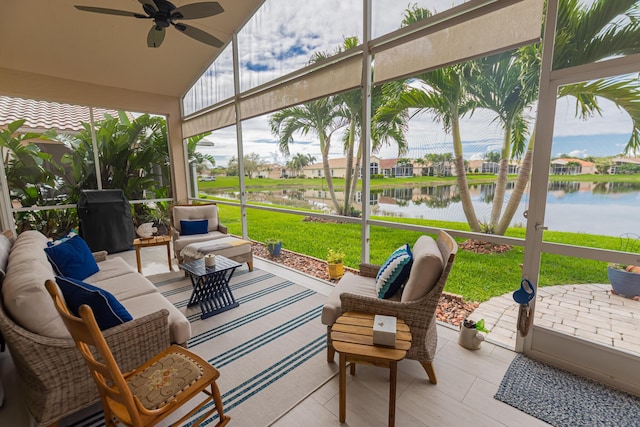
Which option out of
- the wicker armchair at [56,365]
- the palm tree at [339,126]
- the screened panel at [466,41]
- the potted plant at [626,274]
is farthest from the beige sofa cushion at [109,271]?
the potted plant at [626,274]

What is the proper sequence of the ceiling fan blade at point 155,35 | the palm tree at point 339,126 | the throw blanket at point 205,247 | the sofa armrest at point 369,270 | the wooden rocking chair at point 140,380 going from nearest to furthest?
the wooden rocking chair at point 140,380 < the sofa armrest at point 369,270 < the ceiling fan blade at point 155,35 < the throw blanket at point 205,247 < the palm tree at point 339,126

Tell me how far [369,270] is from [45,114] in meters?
6.47

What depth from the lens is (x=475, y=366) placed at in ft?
7.33

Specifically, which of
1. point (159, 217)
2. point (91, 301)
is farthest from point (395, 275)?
point (159, 217)

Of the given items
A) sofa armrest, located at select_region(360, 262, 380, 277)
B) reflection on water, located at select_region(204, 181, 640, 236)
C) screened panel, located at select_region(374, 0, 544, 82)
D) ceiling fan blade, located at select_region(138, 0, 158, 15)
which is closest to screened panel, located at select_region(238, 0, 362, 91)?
screened panel, located at select_region(374, 0, 544, 82)

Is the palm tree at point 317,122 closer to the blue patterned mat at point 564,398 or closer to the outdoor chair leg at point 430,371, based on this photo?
the outdoor chair leg at point 430,371

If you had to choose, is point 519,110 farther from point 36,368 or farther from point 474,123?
point 36,368

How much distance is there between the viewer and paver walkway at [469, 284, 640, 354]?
203cm

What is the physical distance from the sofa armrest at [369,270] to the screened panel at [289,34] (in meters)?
2.62

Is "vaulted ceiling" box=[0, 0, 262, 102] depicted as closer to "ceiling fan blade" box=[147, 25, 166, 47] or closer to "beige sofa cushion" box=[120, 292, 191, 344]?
"ceiling fan blade" box=[147, 25, 166, 47]

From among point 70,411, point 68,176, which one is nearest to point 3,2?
point 68,176

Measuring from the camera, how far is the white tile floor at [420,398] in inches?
70.0

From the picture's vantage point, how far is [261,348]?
251 centimetres

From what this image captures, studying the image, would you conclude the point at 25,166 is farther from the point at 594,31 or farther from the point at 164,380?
the point at 594,31
